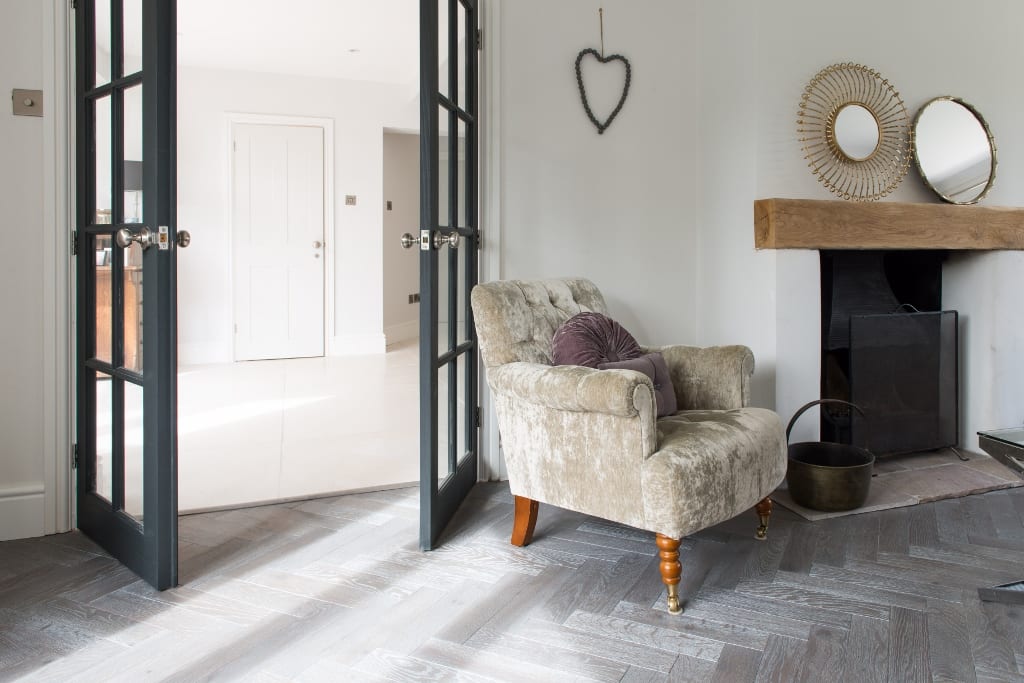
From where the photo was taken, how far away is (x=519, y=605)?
1967mm

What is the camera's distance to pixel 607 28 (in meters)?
3.19

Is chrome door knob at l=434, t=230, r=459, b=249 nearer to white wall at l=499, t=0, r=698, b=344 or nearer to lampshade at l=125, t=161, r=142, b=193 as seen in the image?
white wall at l=499, t=0, r=698, b=344

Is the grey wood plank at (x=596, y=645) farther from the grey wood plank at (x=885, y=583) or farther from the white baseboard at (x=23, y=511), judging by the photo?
the white baseboard at (x=23, y=511)

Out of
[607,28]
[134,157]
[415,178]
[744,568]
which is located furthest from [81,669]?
[415,178]

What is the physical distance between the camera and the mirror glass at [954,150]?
331 centimetres

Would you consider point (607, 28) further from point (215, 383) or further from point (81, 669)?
point (215, 383)

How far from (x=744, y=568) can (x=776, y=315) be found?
113 centimetres

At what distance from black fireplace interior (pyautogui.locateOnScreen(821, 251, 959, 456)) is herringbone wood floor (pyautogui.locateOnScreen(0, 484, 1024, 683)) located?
63 cm

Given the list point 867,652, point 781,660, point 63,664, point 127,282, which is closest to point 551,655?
point 781,660

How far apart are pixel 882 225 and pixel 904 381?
0.68 m

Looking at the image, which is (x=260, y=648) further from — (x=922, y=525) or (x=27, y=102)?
(x=922, y=525)

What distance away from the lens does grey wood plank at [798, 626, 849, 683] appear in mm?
1628

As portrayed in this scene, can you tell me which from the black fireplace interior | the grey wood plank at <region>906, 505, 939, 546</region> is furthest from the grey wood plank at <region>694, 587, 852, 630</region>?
the black fireplace interior

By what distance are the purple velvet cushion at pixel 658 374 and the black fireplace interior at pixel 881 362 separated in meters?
1.10
